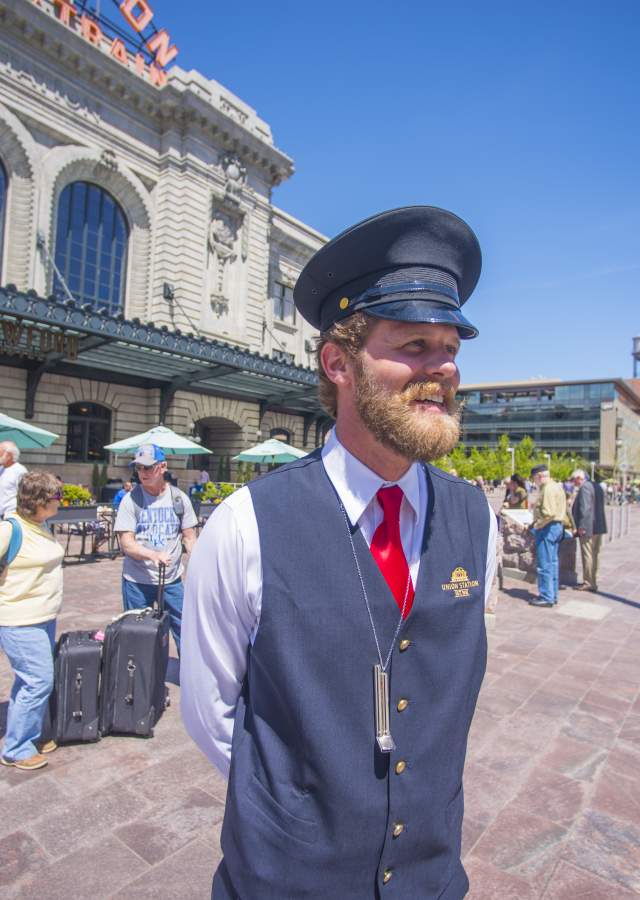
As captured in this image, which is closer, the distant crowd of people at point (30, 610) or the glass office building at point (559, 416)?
the distant crowd of people at point (30, 610)

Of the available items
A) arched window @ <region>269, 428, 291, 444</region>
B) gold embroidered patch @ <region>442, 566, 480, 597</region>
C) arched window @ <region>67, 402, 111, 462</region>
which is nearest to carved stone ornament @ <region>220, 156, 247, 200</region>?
arched window @ <region>269, 428, 291, 444</region>

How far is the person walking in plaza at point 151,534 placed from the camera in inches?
167

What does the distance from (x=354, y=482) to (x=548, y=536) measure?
729 centimetres

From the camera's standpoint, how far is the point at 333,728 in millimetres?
1102

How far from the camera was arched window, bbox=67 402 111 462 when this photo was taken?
19922mm

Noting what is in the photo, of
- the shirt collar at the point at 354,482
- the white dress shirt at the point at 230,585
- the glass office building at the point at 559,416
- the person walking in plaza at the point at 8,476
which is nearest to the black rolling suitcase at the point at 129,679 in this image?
the white dress shirt at the point at 230,585

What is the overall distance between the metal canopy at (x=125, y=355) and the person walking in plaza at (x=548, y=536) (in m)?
12.6

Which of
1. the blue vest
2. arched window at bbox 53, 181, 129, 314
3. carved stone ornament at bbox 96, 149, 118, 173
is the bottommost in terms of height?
the blue vest

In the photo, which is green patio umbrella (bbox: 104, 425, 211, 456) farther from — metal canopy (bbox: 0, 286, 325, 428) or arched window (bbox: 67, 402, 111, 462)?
arched window (bbox: 67, 402, 111, 462)

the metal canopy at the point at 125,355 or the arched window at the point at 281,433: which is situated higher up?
the metal canopy at the point at 125,355

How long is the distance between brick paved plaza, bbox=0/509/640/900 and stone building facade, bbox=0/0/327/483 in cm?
1397

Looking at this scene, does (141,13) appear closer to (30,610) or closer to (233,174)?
(233,174)

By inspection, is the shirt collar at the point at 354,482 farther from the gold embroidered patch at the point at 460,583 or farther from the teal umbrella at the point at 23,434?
the teal umbrella at the point at 23,434

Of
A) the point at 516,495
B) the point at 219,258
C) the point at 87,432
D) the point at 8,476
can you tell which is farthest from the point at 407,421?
the point at 219,258
